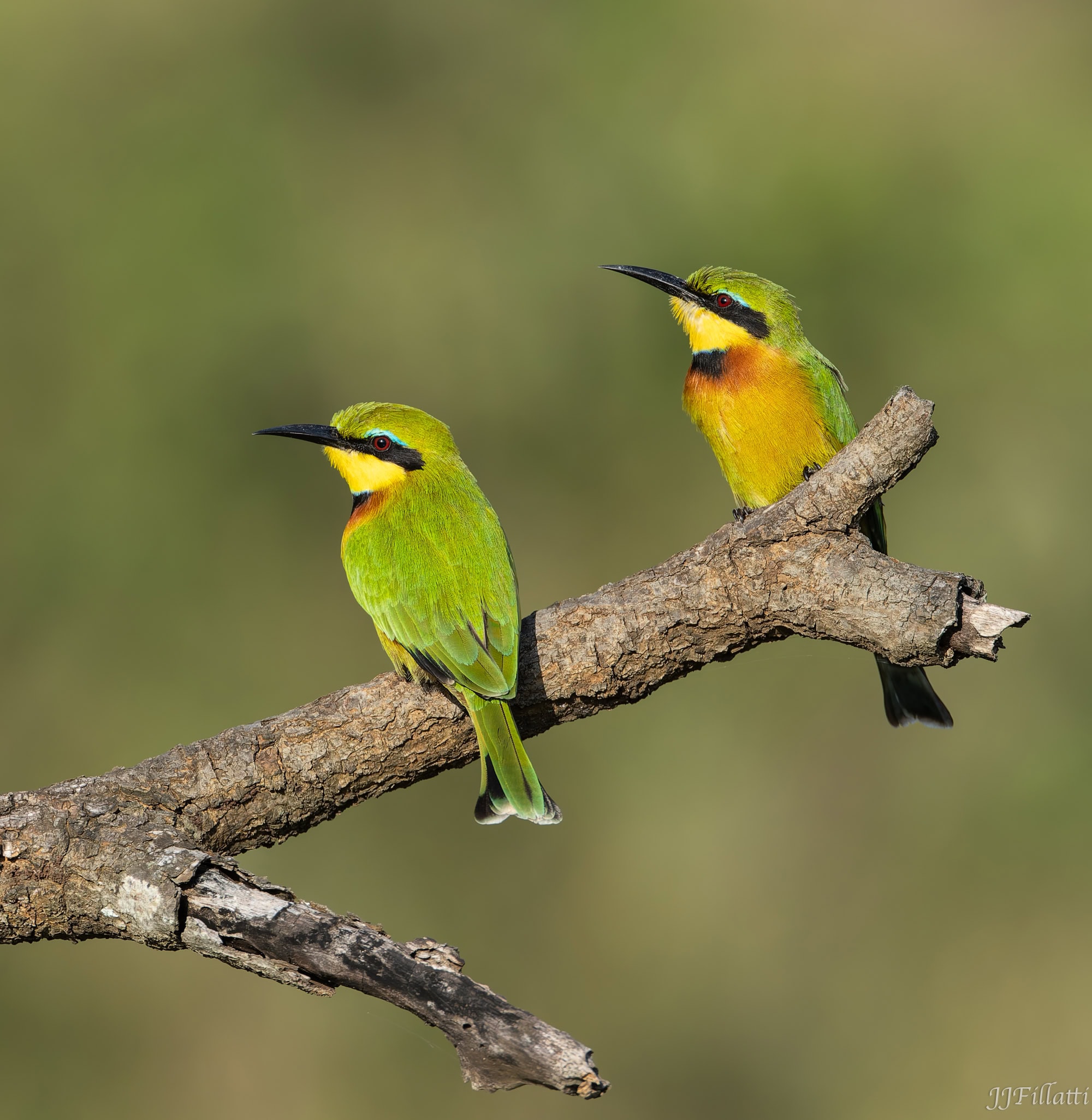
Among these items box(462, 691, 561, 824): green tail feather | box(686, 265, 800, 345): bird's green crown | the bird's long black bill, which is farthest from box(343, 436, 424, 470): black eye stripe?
box(686, 265, 800, 345): bird's green crown

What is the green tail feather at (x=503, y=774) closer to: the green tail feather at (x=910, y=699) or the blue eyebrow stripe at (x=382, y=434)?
the blue eyebrow stripe at (x=382, y=434)

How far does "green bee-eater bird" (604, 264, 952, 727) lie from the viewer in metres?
3.29

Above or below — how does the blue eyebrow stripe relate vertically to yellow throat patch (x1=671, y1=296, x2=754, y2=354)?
below

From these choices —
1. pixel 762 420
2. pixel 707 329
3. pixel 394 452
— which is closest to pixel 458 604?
pixel 394 452

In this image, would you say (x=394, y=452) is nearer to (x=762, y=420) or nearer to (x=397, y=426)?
(x=397, y=426)

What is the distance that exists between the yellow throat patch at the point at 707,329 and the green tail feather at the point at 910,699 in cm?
104

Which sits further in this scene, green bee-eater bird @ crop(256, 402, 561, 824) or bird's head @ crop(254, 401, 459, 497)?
bird's head @ crop(254, 401, 459, 497)

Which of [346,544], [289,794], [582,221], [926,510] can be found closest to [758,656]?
[926,510]

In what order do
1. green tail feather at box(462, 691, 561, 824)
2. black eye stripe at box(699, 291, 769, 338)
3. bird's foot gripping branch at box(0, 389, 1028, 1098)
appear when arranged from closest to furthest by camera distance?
bird's foot gripping branch at box(0, 389, 1028, 1098)
green tail feather at box(462, 691, 561, 824)
black eye stripe at box(699, 291, 769, 338)

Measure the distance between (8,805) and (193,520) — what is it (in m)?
3.25

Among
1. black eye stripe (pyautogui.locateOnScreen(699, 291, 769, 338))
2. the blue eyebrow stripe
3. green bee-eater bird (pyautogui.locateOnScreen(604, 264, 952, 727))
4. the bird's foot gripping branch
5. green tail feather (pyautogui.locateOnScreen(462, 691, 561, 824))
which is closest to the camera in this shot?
the bird's foot gripping branch

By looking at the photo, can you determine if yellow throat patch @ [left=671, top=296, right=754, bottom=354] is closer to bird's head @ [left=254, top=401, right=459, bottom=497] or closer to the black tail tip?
bird's head @ [left=254, top=401, right=459, bottom=497]

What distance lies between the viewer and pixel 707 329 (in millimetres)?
3502

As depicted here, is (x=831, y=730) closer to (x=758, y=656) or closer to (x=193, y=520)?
(x=758, y=656)
